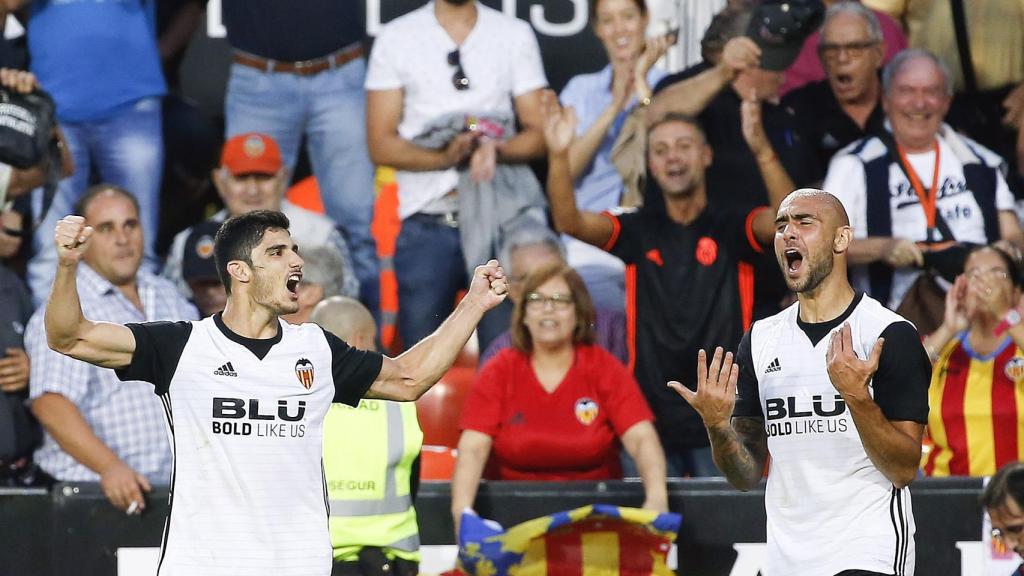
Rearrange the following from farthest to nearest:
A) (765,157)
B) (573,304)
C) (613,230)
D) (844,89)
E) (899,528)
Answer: (844,89), (765,157), (613,230), (573,304), (899,528)

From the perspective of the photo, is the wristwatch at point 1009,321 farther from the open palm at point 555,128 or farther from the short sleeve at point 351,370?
the short sleeve at point 351,370

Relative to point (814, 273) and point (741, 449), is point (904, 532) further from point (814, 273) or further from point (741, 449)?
point (814, 273)

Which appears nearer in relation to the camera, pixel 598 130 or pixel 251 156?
pixel 251 156

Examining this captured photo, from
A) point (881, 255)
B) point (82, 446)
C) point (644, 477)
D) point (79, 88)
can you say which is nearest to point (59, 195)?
point (79, 88)

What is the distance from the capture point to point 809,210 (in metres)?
5.33

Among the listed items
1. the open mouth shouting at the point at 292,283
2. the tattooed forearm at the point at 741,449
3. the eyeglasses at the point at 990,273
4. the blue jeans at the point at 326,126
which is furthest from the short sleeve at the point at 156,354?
the eyeglasses at the point at 990,273

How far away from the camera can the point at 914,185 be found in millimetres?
8195

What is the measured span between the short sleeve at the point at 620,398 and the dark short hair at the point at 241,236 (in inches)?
→ 87.3

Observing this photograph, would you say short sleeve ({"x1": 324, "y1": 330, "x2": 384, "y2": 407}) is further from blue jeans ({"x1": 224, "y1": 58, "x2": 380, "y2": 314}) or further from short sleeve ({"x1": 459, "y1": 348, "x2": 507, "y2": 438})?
blue jeans ({"x1": 224, "y1": 58, "x2": 380, "y2": 314})

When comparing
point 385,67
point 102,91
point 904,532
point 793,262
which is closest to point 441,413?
point 385,67

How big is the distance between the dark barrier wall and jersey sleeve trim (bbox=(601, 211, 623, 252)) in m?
1.26

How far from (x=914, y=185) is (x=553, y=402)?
2.38 meters

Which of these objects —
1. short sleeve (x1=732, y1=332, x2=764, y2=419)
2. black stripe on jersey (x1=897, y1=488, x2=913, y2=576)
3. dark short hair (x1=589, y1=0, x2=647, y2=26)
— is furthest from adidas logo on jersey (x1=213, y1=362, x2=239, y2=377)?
dark short hair (x1=589, y1=0, x2=647, y2=26)

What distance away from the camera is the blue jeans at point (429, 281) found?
27.0 ft
